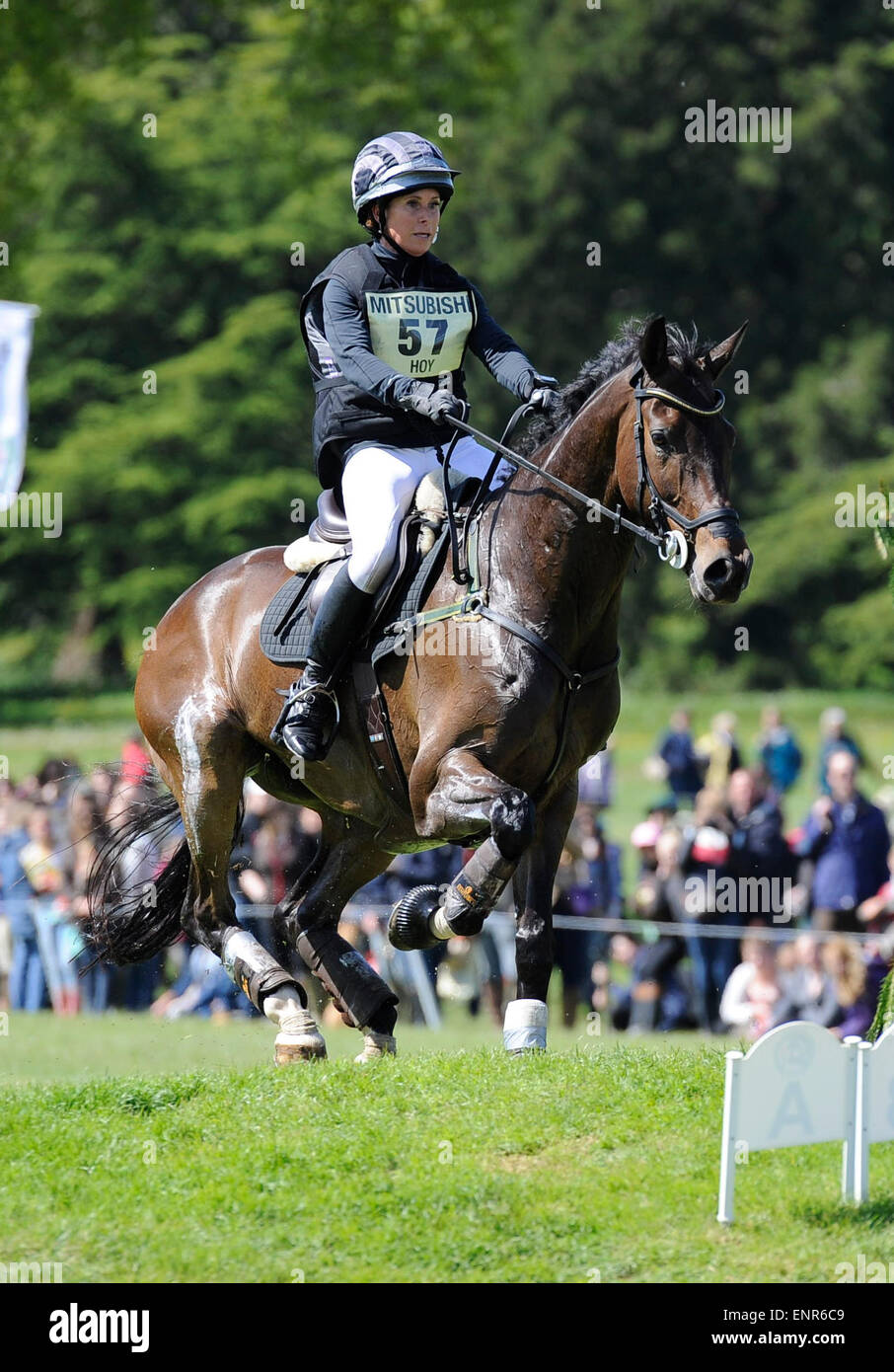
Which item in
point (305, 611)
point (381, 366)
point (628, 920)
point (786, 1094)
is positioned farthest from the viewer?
point (628, 920)

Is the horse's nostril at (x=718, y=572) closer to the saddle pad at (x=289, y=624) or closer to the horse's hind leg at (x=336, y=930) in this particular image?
the saddle pad at (x=289, y=624)

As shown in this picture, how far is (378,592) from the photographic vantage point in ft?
25.6

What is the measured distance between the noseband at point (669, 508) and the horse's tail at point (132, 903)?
11.7 feet

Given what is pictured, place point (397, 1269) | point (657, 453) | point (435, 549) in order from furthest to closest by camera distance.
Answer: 1. point (435, 549)
2. point (657, 453)
3. point (397, 1269)

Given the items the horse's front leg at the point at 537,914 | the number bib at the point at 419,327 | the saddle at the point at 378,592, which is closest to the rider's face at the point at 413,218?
the number bib at the point at 419,327

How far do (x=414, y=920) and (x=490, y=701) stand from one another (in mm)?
1121

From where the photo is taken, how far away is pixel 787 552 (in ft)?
108

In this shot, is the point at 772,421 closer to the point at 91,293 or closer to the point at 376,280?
the point at 91,293

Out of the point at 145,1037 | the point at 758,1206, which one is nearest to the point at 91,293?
the point at 145,1037

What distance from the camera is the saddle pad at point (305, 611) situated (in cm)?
770

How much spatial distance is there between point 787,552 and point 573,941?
20.1 meters

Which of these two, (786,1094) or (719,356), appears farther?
(719,356)

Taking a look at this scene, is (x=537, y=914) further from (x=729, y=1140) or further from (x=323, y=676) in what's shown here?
(x=729, y=1140)

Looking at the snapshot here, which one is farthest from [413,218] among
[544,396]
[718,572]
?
[718,572]
